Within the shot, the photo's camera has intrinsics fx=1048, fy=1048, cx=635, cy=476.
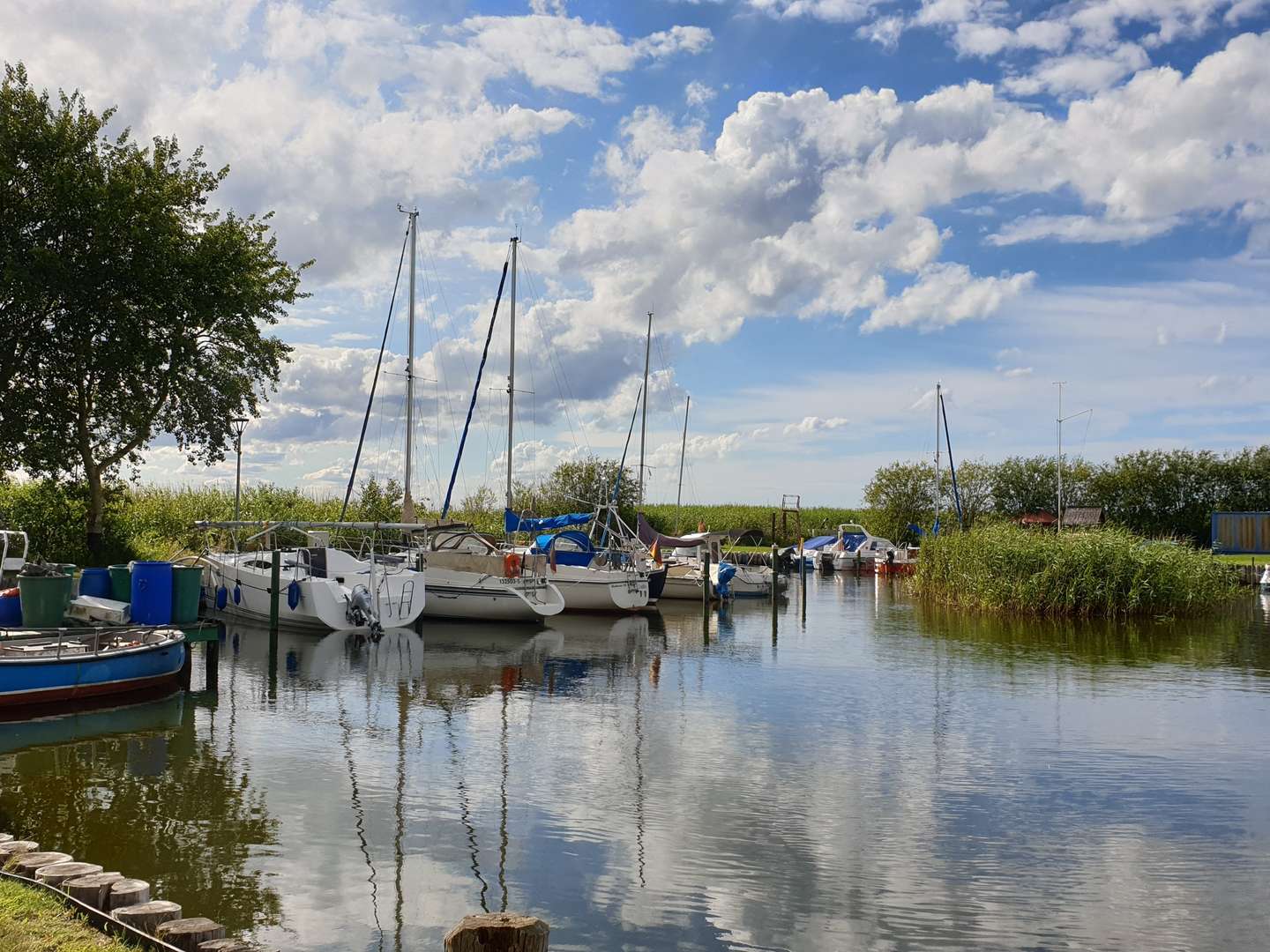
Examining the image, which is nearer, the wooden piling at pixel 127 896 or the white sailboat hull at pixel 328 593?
the wooden piling at pixel 127 896

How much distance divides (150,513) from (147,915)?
3760 cm

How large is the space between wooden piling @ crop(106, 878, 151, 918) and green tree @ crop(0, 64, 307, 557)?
76.7 feet

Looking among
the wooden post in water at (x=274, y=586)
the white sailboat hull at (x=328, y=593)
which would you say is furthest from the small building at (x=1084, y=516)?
the wooden post in water at (x=274, y=586)

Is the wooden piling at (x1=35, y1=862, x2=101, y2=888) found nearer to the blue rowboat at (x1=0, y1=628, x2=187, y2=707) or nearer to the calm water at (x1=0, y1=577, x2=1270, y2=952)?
the calm water at (x1=0, y1=577, x2=1270, y2=952)

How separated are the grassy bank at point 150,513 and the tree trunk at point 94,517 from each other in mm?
590

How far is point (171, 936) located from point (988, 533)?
32813 mm

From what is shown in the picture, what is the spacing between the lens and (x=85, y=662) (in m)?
15.1

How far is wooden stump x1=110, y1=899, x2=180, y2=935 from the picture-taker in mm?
6066

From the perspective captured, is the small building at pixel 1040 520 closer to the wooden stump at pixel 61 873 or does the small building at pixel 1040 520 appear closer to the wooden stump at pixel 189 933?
the wooden stump at pixel 61 873

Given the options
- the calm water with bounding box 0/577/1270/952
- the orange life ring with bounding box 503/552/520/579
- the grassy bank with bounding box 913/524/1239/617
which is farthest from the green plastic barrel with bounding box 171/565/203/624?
the grassy bank with bounding box 913/524/1239/617

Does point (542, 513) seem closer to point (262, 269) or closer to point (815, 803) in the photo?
point (262, 269)

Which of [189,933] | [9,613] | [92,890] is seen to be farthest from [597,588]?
[189,933]

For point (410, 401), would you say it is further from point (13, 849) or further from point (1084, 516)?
point (1084, 516)

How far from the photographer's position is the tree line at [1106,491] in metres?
55.4
